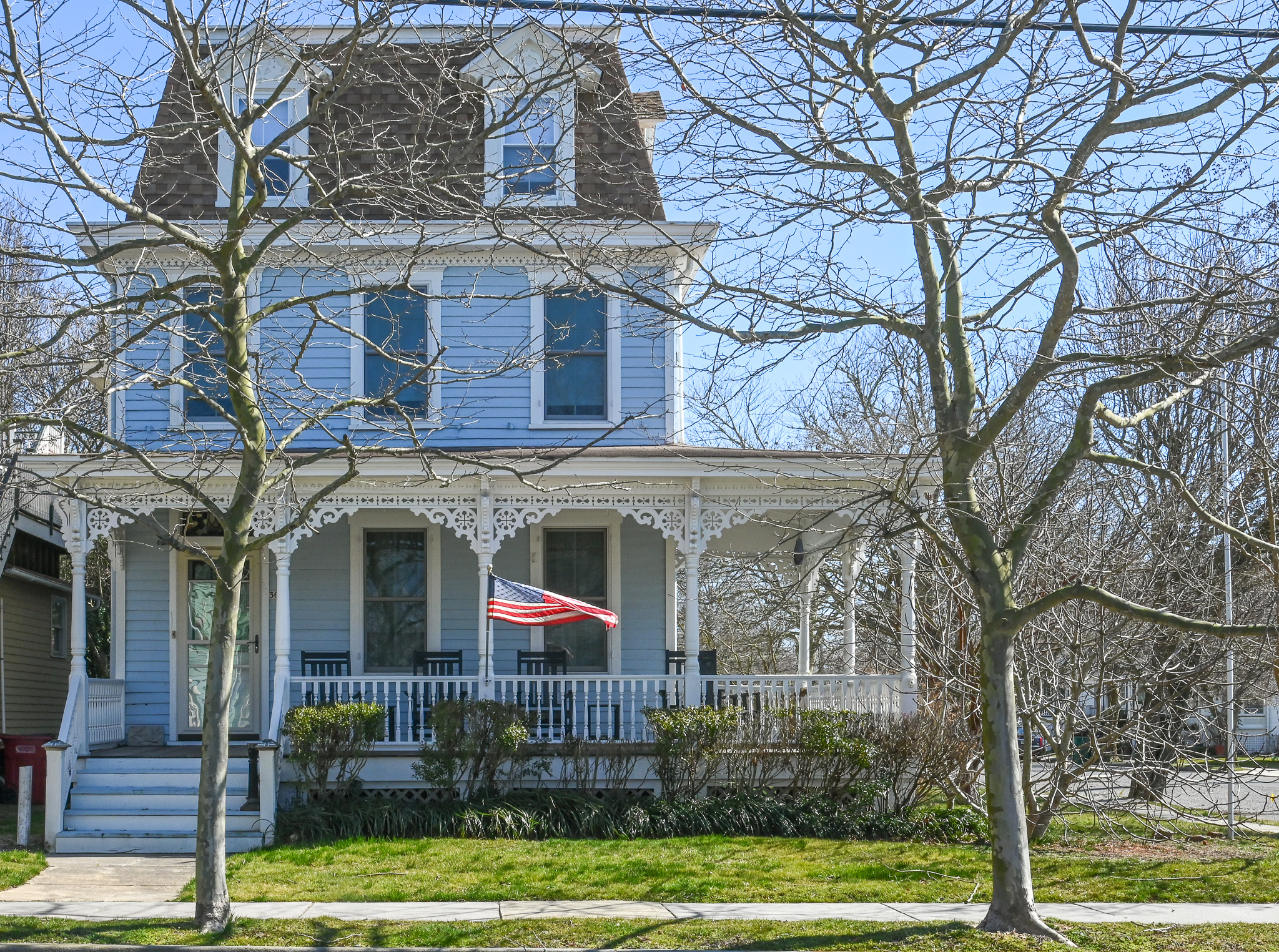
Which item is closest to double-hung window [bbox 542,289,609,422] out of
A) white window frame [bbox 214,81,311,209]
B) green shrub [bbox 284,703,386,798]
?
white window frame [bbox 214,81,311,209]

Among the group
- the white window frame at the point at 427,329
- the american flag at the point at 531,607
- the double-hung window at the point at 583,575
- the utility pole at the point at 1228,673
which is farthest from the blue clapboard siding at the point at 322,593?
the utility pole at the point at 1228,673

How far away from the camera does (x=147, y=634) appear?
625 inches

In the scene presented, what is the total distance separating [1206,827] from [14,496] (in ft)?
50.6

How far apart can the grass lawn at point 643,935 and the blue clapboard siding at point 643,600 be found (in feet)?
22.7

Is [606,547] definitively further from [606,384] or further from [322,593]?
[322,593]

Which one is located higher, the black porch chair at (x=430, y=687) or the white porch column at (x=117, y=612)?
the white porch column at (x=117, y=612)

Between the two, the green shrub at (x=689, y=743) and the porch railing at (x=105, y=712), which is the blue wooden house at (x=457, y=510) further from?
the green shrub at (x=689, y=743)

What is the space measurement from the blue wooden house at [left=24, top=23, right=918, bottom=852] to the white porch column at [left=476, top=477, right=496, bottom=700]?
3 centimetres

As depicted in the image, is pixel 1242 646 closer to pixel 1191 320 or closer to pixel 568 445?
pixel 1191 320

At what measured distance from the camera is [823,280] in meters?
8.88

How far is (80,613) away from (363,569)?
3.34 m

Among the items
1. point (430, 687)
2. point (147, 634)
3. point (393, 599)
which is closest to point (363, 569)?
point (393, 599)

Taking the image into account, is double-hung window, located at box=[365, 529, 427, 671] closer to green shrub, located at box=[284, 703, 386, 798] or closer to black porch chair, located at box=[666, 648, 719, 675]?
green shrub, located at box=[284, 703, 386, 798]

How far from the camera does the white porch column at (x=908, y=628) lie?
13805mm
